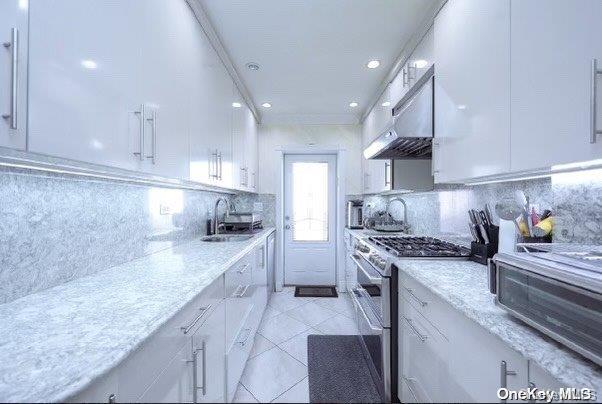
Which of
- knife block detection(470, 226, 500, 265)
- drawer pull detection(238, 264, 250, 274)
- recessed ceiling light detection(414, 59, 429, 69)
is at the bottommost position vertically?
drawer pull detection(238, 264, 250, 274)

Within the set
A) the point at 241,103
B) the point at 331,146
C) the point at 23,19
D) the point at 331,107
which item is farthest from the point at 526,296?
the point at 331,146

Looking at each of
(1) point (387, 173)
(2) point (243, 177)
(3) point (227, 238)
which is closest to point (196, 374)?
(3) point (227, 238)

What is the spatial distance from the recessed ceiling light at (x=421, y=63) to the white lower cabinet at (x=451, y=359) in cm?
135

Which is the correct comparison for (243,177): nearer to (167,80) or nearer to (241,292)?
(241,292)

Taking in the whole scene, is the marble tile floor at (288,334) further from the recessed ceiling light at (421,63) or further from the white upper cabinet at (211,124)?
the recessed ceiling light at (421,63)

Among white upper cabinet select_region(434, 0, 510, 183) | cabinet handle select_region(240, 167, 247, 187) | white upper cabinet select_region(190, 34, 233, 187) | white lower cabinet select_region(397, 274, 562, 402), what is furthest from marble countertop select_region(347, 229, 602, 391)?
cabinet handle select_region(240, 167, 247, 187)

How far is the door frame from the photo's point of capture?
400 centimetres

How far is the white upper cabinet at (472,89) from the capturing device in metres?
1.14

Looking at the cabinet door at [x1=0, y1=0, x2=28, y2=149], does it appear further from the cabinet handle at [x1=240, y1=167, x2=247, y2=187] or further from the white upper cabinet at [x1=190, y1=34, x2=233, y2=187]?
the cabinet handle at [x1=240, y1=167, x2=247, y2=187]

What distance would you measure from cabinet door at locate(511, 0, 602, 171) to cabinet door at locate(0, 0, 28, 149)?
1.39m

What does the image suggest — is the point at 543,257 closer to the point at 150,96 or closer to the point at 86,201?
the point at 150,96

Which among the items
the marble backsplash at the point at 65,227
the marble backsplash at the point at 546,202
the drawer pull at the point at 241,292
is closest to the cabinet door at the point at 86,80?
the marble backsplash at the point at 65,227

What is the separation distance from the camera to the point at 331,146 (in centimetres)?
402

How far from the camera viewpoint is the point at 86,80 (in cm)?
87
